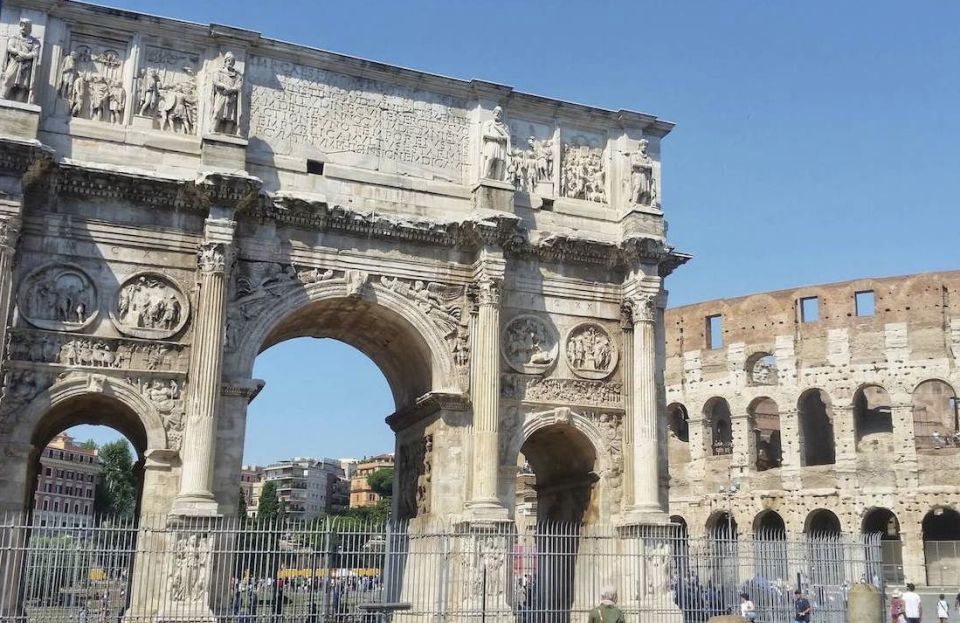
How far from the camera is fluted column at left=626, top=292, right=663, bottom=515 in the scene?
56.1ft

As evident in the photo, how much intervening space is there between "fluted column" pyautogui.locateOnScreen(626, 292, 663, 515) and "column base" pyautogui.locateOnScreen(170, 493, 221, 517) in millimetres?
6788

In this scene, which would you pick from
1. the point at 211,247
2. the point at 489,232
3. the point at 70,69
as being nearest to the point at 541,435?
the point at 489,232

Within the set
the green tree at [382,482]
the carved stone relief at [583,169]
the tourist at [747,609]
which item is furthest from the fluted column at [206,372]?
the green tree at [382,482]

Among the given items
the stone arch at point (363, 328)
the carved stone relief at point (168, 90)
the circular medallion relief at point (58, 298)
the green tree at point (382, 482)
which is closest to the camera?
the circular medallion relief at point (58, 298)

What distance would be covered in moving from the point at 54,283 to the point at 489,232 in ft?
21.7

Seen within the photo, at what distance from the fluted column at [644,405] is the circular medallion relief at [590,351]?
40 cm

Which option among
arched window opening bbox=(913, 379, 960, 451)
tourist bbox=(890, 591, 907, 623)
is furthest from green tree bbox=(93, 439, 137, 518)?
tourist bbox=(890, 591, 907, 623)

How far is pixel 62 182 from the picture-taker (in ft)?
49.0

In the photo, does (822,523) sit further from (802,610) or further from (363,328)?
(363,328)

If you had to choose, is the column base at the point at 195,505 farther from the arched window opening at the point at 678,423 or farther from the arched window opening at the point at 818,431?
the arched window opening at the point at 818,431

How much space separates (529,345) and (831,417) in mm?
20602

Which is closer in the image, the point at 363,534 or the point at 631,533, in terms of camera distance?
A: the point at 363,534

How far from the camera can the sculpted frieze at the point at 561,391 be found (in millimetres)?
17188

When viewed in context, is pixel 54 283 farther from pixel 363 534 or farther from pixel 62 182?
pixel 363 534
